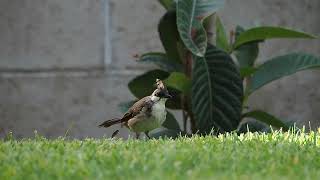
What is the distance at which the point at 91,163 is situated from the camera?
145 inches

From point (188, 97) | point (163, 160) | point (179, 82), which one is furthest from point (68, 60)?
point (163, 160)

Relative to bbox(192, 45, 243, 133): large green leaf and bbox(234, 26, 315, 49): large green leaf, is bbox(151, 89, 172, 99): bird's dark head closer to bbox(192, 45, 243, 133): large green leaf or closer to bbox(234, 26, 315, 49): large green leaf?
bbox(192, 45, 243, 133): large green leaf

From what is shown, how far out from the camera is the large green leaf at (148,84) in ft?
21.1

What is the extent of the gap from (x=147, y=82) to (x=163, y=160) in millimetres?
2761

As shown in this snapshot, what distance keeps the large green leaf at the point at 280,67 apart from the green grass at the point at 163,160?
1627 millimetres

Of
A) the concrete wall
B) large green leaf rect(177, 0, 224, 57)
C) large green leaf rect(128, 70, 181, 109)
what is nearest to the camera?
large green leaf rect(177, 0, 224, 57)

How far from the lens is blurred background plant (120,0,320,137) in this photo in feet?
19.8

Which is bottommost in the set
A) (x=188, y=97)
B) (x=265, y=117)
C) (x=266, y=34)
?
(x=265, y=117)

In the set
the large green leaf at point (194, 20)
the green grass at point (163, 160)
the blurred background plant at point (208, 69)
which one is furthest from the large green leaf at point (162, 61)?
the green grass at point (163, 160)

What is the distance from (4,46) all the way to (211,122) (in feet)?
8.81

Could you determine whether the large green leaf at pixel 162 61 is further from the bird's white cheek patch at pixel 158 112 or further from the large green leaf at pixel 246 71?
the bird's white cheek patch at pixel 158 112

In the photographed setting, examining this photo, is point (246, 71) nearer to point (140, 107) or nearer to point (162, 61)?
point (162, 61)

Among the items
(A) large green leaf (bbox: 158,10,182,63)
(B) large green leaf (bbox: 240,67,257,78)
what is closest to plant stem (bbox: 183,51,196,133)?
(A) large green leaf (bbox: 158,10,182,63)

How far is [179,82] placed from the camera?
6.16 m
